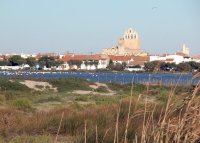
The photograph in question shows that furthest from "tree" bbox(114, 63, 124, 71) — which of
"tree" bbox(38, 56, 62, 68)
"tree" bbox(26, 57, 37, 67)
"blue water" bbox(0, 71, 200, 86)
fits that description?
"tree" bbox(26, 57, 37, 67)

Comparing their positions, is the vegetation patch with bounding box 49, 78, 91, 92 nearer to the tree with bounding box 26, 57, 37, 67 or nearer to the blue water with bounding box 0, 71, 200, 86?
the blue water with bounding box 0, 71, 200, 86

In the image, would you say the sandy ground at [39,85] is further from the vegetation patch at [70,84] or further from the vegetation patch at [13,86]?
the vegetation patch at [13,86]

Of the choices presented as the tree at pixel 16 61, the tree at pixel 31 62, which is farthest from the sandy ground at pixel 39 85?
the tree at pixel 31 62

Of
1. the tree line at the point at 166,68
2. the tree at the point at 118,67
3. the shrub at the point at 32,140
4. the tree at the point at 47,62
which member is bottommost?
the tree at the point at 118,67

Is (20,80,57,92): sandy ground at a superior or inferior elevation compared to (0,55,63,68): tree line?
superior

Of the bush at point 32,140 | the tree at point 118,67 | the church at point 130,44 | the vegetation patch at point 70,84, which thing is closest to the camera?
the bush at point 32,140

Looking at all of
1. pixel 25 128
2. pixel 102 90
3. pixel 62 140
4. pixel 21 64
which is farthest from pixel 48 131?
pixel 21 64

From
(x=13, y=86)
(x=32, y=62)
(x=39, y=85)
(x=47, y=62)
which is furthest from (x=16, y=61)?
(x=13, y=86)

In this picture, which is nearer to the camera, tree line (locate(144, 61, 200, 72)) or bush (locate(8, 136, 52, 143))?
tree line (locate(144, 61, 200, 72))

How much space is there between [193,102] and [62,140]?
365cm

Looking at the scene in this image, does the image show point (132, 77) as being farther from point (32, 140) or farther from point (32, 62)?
point (32, 62)

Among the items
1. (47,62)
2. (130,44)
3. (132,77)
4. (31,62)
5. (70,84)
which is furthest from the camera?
(47,62)

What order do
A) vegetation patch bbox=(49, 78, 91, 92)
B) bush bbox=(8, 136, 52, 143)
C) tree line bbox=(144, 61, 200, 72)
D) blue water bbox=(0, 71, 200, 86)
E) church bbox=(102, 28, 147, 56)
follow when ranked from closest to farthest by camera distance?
tree line bbox=(144, 61, 200, 72), blue water bbox=(0, 71, 200, 86), bush bbox=(8, 136, 52, 143), church bbox=(102, 28, 147, 56), vegetation patch bbox=(49, 78, 91, 92)

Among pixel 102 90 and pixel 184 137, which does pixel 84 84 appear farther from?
pixel 184 137
